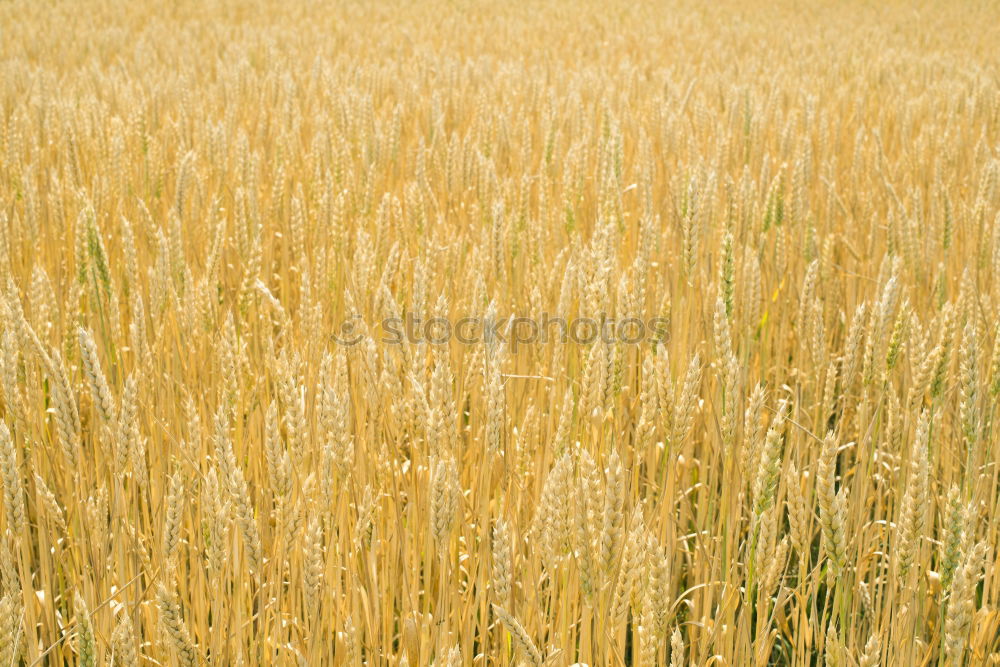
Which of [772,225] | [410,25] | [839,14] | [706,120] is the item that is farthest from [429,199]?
[839,14]

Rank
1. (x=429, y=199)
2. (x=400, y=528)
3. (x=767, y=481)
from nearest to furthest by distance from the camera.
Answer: (x=767, y=481), (x=400, y=528), (x=429, y=199)

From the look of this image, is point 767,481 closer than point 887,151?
Yes

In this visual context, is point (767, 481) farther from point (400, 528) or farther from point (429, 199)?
point (429, 199)

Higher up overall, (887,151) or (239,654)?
(887,151)

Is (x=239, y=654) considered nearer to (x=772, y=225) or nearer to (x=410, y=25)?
(x=772, y=225)

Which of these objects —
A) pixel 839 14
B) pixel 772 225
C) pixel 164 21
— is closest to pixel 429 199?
pixel 772 225

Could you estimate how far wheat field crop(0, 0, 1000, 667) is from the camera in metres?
0.92

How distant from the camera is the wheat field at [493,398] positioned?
0.92 m

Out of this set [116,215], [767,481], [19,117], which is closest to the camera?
[767,481]

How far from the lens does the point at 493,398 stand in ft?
3.14

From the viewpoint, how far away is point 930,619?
1353mm

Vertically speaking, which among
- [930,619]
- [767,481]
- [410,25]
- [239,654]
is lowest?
[930,619]

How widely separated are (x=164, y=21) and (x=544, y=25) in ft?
12.3

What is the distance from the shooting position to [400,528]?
3.41ft
